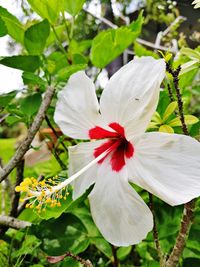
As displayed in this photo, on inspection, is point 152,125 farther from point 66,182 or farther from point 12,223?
point 12,223

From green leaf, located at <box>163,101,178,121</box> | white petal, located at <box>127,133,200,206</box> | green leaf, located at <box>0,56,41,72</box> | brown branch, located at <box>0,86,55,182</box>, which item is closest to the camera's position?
white petal, located at <box>127,133,200,206</box>

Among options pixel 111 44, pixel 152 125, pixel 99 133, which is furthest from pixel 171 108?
pixel 111 44

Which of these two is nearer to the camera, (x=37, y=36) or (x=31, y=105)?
(x=37, y=36)

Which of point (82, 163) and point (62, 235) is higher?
point (82, 163)

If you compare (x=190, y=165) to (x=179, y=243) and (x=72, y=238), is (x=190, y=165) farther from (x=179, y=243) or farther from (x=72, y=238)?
(x=72, y=238)

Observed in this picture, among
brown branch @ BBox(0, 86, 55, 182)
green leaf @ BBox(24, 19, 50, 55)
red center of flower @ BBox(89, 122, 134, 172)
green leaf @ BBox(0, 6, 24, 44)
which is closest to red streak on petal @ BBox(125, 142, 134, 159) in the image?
red center of flower @ BBox(89, 122, 134, 172)

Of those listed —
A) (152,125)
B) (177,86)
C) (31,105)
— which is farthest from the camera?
(31,105)

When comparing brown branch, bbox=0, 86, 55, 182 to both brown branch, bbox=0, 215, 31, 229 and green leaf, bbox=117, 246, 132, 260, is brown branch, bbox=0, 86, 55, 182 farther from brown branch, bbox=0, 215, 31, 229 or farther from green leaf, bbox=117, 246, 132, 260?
green leaf, bbox=117, 246, 132, 260
